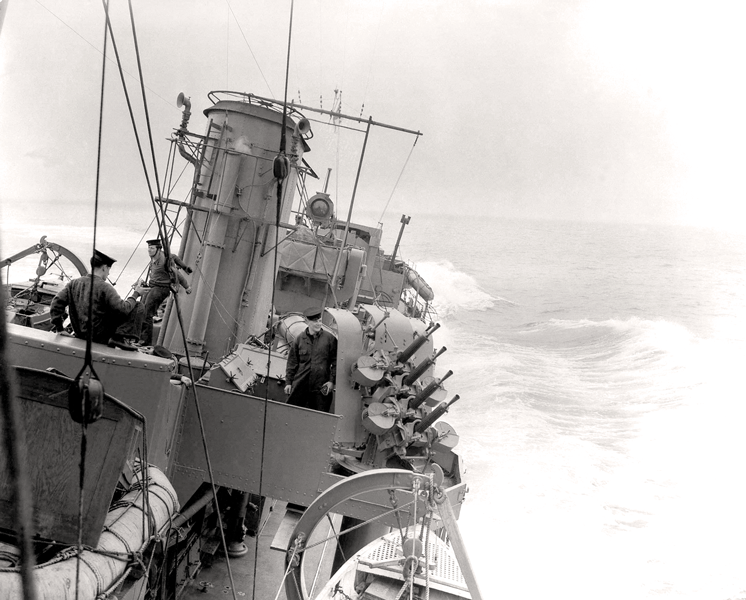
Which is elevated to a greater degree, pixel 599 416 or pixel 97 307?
pixel 599 416

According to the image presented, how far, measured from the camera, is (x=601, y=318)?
26.3 meters

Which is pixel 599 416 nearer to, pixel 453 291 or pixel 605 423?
pixel 605 423

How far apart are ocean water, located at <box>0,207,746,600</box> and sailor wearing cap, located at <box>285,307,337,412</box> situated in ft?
13.2

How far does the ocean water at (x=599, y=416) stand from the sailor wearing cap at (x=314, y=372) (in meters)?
4.01

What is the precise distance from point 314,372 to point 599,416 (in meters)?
12.2

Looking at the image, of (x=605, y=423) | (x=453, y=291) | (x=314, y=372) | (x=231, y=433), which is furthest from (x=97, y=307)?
(x=453, y=291)

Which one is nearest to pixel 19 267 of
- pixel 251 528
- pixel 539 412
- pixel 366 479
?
pixel 539 412

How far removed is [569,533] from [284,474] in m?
7.73

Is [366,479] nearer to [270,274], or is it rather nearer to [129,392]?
[129,392]

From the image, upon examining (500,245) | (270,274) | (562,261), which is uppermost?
(500,245)

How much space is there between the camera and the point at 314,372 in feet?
24.5

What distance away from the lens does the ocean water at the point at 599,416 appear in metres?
11.5

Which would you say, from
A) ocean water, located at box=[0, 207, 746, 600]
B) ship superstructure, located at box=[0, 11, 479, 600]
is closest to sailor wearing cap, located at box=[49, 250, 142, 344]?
ship superstructure, located at box=[0, 11, 479, 600]

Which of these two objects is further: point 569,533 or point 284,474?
point 569,533
